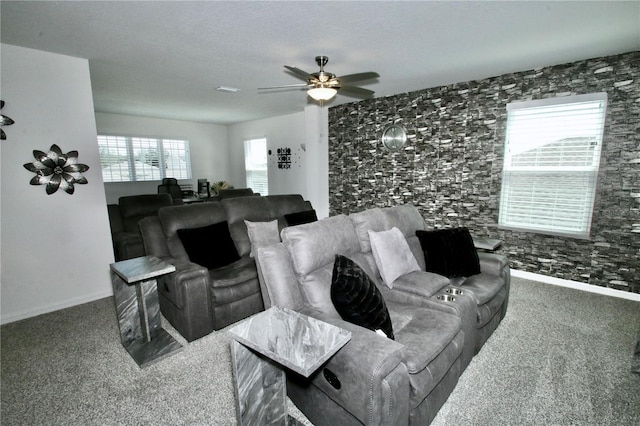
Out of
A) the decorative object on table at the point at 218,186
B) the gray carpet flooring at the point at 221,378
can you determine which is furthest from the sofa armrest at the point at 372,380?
the decorative object on table at the point at 218,186

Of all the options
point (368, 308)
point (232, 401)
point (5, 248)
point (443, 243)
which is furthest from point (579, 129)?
point (5, 248)

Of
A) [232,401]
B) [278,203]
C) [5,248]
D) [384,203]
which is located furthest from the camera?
[384,203]

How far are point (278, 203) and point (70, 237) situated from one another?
2.33m

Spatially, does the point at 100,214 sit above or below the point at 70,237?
above

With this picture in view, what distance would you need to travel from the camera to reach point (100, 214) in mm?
3445

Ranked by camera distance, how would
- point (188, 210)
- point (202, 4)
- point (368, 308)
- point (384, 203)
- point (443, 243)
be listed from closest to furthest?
1. point (368, 308)
2. point (202, 4)
3. point (443, 243)
4. point (188, 210)
5. point (384, 203)

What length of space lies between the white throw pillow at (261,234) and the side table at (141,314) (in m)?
0.89

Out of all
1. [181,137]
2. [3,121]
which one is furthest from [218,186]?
[3,121]

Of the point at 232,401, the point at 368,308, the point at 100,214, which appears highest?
the point at 100,214

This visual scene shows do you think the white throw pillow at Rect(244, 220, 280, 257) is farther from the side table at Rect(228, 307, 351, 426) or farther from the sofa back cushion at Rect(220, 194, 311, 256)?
the side table at Rect(228, 307, 351, 426)

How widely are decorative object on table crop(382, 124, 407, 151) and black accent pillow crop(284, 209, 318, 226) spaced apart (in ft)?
6.30

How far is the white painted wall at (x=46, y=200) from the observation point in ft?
9.42

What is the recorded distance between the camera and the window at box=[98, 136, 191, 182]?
6.56 m

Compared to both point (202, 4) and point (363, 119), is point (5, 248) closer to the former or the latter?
point (202, 4)
